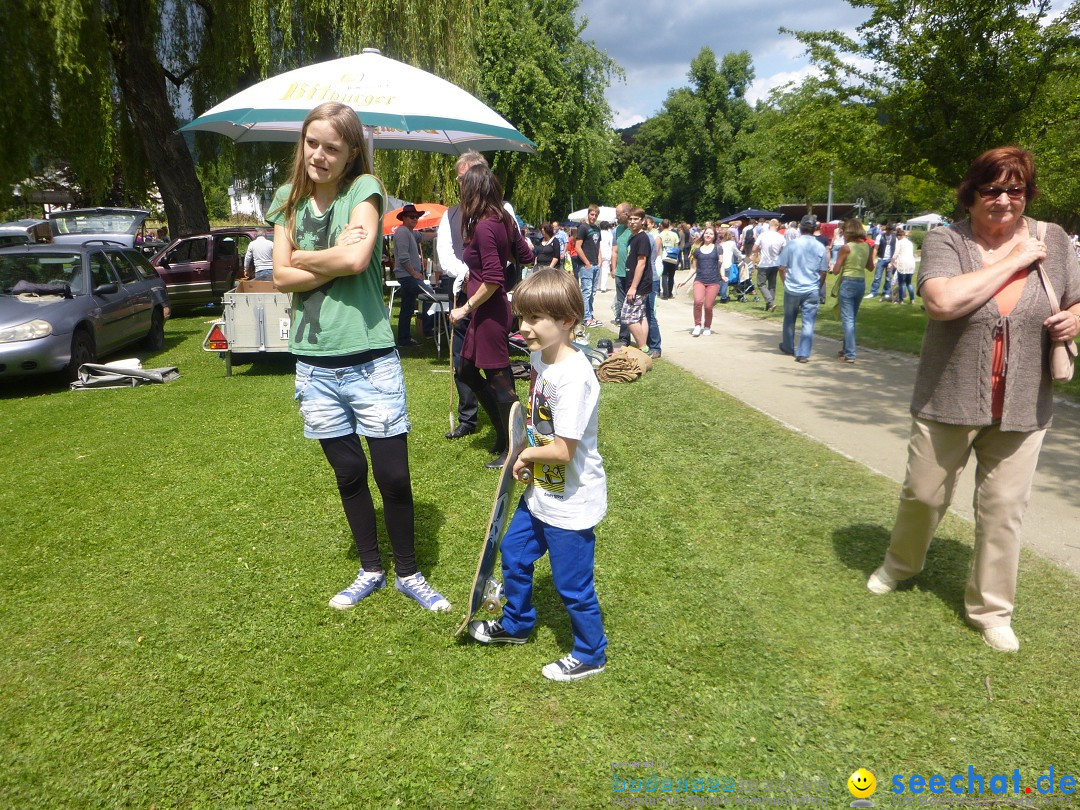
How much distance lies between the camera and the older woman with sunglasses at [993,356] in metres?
2.99

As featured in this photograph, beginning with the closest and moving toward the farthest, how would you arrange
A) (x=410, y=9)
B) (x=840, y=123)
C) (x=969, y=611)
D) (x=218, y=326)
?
(x=969, y=611) < (x=218, y=326) < (x=840, y=123) < (x=410, y=9)

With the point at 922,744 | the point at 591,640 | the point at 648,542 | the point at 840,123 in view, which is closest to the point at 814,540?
A: the point at 648,542

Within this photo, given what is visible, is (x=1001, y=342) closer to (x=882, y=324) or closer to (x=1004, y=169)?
(x=1004, y=169)

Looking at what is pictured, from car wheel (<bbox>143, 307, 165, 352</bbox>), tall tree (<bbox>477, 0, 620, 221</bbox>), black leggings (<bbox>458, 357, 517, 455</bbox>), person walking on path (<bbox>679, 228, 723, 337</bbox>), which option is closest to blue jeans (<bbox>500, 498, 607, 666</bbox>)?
black leggings (<bbox>458, 357, 517, 455</bbox>)

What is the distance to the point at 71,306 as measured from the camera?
8930 mm

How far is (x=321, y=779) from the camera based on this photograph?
2.47 metres

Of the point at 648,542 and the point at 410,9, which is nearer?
the point at 648,542

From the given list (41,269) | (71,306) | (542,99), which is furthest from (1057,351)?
(542,99)

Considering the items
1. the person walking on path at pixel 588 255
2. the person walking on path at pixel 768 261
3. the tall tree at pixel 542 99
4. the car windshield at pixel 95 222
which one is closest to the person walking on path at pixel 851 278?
the person walking on path at pixel 588 255

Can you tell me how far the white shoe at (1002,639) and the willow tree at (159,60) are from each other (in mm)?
15063

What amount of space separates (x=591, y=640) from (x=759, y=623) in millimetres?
954

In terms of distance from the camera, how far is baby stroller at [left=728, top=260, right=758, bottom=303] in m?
17.9

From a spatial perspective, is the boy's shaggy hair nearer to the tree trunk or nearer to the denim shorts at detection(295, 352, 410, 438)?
the denim shorts at detection(295, 352, 410, 438)

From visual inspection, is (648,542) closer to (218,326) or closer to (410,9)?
(218,326)
